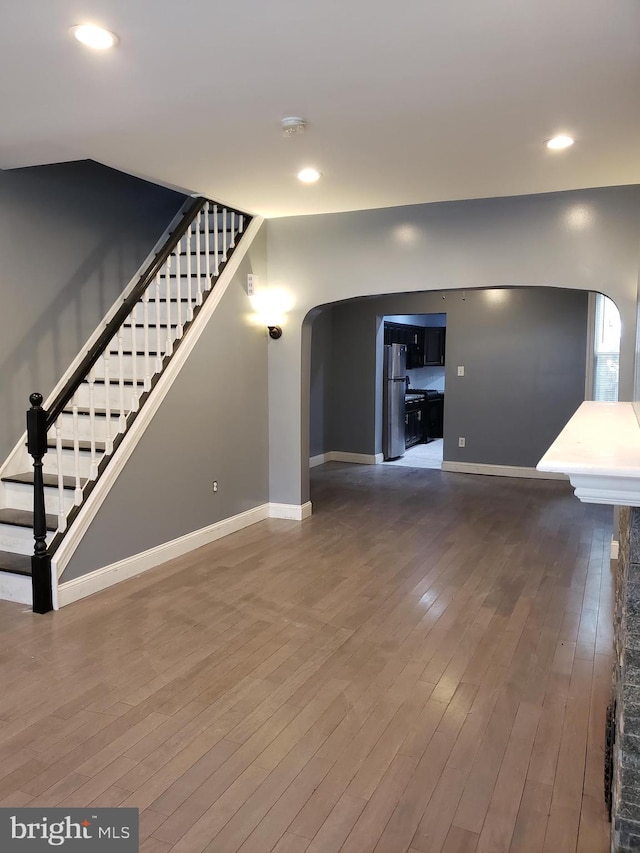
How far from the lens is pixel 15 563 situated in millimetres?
3711

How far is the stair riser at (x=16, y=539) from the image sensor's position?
3.85 m

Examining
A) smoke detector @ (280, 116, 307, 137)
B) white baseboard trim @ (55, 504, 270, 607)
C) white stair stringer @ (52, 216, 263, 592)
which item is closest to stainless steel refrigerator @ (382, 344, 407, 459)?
white baseboard trim @ (55, 504, 270, 607)

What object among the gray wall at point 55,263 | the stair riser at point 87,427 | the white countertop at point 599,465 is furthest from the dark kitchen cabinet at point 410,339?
the white countertop at point 599,465

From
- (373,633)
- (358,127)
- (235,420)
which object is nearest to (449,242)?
(358,127)

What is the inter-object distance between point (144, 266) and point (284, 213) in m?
1.31

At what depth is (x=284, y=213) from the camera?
5180 millimetres

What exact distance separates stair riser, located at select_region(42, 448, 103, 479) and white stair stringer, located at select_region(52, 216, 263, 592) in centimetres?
A: 19

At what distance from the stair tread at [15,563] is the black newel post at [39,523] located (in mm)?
161

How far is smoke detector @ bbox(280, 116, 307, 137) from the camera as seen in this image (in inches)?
120

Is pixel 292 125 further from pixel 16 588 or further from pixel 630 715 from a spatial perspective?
pixel 16 588

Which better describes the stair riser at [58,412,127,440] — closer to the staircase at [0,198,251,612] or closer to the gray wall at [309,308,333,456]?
the staircase at [0,198,251,612]

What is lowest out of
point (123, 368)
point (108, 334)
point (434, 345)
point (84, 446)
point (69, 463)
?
point (69, 463)

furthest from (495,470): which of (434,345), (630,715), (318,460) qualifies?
(630,715)

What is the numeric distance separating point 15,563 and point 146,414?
47.1 inches
